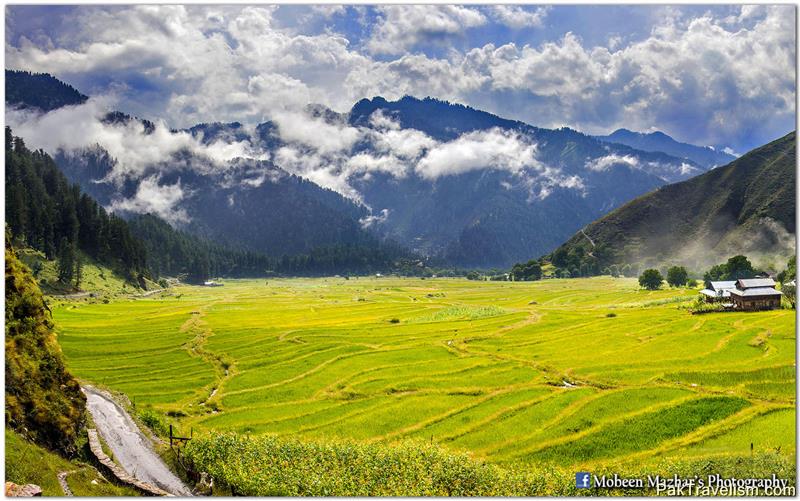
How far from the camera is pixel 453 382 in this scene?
120ft

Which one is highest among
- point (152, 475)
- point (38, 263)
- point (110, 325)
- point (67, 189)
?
point (67, 189)

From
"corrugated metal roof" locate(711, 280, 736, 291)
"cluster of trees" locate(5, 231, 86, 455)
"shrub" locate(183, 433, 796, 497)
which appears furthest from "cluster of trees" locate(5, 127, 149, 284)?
"corrugated metal roof" locate(711, 280, 736, 291)

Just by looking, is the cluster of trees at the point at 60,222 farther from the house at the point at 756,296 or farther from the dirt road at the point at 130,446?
the house at the point at 756,296

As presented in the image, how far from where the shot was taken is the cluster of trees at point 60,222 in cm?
9244

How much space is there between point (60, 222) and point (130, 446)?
90.5m

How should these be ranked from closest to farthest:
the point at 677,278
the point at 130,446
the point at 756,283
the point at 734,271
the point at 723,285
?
the point at 130,446 → the point at 756,283 → the point at 723,285 → the point at 734,271 → the point at 677,278

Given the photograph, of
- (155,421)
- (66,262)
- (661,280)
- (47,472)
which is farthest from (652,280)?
(66,262)

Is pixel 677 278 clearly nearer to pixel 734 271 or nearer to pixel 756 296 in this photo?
pixel 734 271

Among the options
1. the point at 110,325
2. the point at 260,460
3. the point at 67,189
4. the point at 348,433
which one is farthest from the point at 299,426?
the point at 67,189

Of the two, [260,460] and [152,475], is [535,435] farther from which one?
[152,475]

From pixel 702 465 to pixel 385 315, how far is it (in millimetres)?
42148

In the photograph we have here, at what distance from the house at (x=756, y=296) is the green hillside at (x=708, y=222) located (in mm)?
43927

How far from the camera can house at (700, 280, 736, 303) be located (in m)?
54.3

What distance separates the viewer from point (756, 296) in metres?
51.2
